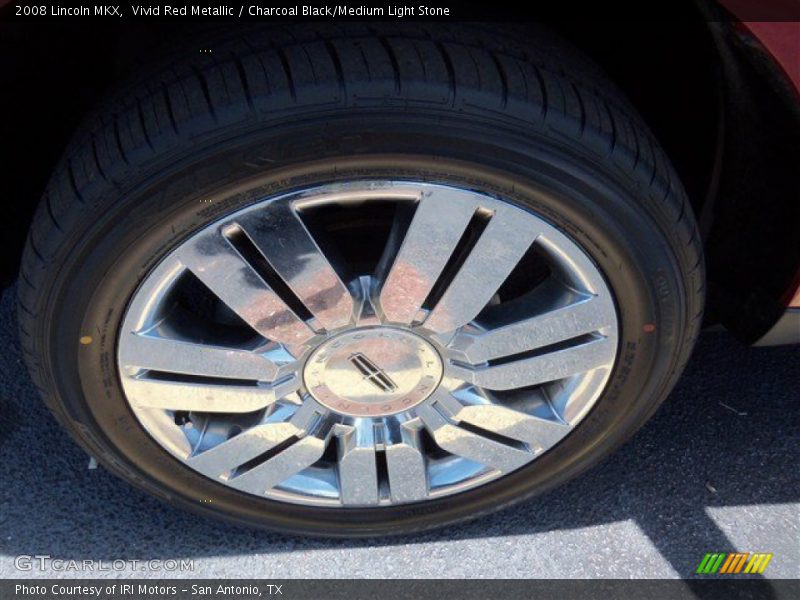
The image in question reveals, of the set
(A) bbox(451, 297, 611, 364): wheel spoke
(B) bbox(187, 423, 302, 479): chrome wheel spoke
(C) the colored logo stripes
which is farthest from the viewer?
(C) the colored logo stripes

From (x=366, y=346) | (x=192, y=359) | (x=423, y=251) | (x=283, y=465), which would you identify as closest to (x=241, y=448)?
(x=283, y=465)

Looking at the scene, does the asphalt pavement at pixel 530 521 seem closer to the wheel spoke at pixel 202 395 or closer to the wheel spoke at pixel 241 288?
the wheel spoke at pixel 202 395

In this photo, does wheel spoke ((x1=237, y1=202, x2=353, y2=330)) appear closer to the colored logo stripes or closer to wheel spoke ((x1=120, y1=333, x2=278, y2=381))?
wheel spoke ((x1=120, y1=333, x2=278, y2=381))

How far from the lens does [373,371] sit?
1.56m

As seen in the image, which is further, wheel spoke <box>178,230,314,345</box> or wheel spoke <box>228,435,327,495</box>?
wheel spoke <box>228,435,327,495</box>

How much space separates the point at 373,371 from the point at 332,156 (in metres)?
0.44

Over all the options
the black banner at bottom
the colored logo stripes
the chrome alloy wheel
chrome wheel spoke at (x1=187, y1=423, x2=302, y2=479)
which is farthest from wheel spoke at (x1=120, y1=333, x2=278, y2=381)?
the colored logo stripes

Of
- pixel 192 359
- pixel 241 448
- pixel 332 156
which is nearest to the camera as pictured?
pixel 332 156

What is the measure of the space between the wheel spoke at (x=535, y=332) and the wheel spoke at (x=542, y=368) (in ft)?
0.09

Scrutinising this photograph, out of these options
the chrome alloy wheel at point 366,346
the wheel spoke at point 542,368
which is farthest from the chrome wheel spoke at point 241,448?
the wheel spoke at point 542,368

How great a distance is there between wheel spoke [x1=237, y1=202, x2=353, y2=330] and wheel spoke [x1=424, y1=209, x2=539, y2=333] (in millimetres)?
166

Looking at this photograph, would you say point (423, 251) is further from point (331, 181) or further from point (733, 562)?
point (733, 562)

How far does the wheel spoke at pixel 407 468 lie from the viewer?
1.67 m

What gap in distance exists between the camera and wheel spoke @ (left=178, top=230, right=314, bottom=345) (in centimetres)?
136
